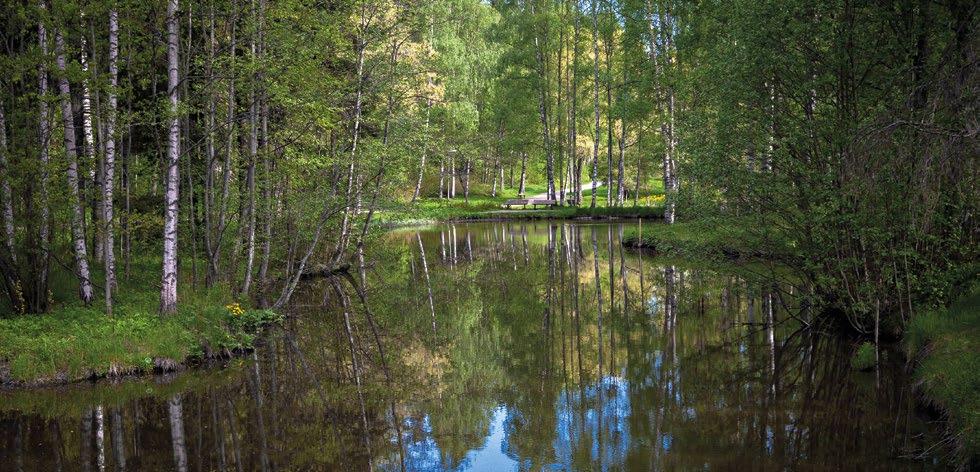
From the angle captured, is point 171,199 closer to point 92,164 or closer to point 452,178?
point 92,164

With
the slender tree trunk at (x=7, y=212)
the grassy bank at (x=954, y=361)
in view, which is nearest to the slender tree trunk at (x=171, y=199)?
the slender tree trunk at (x=7, y=212)

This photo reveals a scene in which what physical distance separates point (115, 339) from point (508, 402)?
22.9 ft

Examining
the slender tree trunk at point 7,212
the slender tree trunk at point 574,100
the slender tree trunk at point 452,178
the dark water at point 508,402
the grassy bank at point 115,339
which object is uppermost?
the slender tree trunk at point 574,100

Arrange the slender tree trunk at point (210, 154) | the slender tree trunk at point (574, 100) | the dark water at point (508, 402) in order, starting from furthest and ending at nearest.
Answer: the slender tree trunk at point (574, 100) < the slender tree trunk at point (210, 154) < the dark water at point (508, 402)

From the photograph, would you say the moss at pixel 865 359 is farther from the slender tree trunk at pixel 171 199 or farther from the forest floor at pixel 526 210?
the forest floor at pixel 526 210

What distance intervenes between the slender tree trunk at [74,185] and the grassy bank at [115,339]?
1.75 feet

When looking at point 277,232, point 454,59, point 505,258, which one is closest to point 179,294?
point 277,232

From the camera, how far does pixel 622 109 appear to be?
37750mm

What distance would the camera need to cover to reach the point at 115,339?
12.5 m

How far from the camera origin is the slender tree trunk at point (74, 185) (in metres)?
13.5

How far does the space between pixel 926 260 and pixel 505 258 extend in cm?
1858

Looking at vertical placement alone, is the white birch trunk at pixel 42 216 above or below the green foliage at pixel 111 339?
above

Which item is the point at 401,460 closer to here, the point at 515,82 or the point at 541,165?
the point at 515,82

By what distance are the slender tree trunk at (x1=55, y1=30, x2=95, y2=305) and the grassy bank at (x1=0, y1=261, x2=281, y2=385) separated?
1.75 feet
